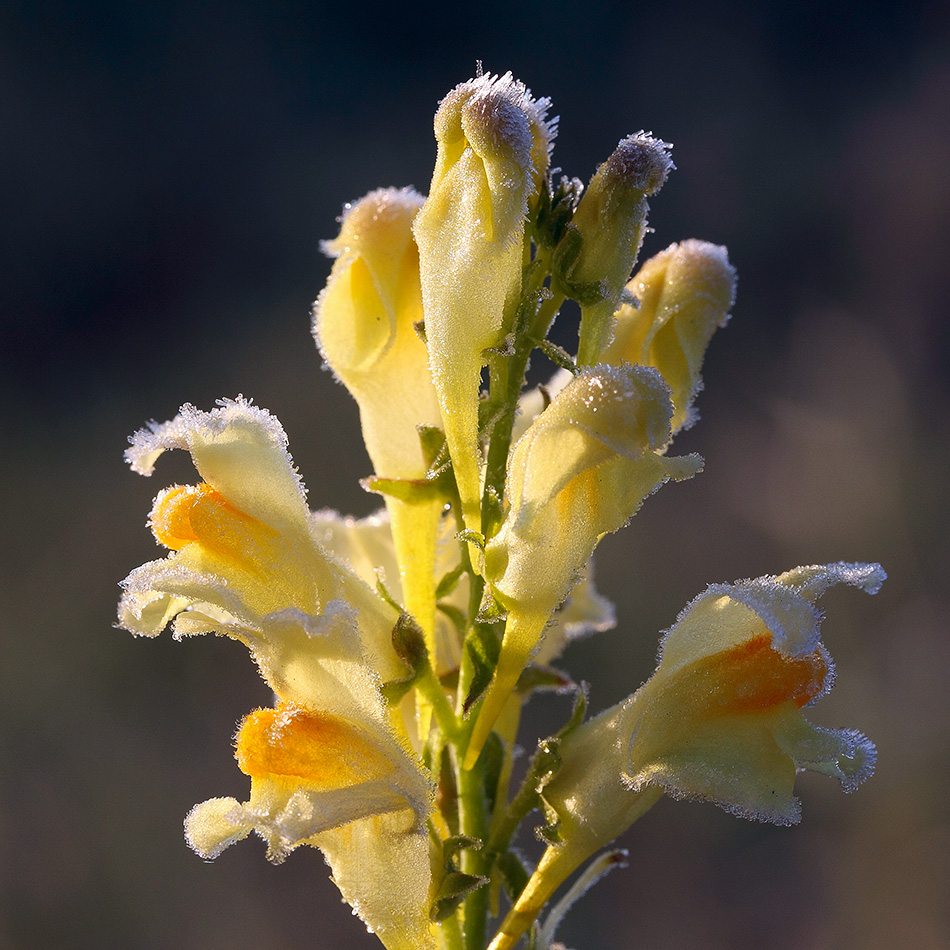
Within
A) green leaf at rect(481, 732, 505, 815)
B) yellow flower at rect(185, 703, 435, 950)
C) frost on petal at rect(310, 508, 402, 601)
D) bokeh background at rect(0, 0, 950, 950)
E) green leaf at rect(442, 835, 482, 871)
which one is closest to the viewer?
yellow flower at rect(185, 703, 435, 950)

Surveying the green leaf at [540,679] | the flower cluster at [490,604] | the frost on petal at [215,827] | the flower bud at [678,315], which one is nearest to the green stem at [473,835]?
the flower cluster at [490,604]

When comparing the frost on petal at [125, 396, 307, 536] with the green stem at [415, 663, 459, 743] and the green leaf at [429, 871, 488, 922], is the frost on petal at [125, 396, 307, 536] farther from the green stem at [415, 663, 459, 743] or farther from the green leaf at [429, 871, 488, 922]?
the green leaf at [429, 871, 488, 922]

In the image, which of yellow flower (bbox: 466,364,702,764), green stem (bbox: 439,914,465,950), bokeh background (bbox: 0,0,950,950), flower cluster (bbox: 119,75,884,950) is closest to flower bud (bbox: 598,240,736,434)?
flower cluster (bbox: 119,75,884,950)

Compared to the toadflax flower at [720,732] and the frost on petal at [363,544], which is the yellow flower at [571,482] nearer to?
the toadflax flower at [720,732]

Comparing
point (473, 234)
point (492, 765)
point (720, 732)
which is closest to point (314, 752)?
point (492, 765)

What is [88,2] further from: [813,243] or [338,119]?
[813,243]

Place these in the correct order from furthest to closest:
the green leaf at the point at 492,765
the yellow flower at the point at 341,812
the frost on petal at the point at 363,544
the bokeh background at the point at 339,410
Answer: the bokeh background at the point at 339,410 < the frost on petal at the point at 363,544 < the green leaf at the point at 492,765 < the yellow flower at the point at 341,812

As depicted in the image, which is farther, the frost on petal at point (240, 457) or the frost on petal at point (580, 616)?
the frost on petal at point (580, 616)

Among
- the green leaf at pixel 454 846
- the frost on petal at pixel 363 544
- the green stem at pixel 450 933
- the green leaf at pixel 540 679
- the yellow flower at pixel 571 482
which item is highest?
the frost on petal at pixel 363 544

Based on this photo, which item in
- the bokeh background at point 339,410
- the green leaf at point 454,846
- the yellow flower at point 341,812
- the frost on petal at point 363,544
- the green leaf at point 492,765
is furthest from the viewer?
the bokeh background at point 339,410

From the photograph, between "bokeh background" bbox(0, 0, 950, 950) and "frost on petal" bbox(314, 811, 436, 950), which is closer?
"frost on petal" bbox(314, 811, 436, 950)
